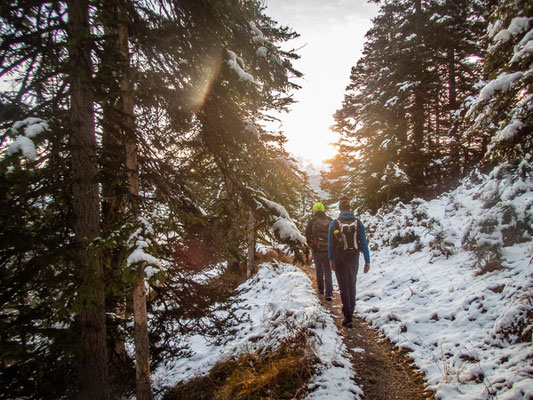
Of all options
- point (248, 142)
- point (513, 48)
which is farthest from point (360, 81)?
point (248, 142)

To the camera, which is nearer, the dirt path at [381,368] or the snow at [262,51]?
the dirt path at [381,368]

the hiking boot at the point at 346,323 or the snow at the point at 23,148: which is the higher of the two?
the snow at the point at 23,148

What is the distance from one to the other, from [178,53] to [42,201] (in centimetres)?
318

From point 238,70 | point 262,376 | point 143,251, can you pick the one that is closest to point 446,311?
point 262,376

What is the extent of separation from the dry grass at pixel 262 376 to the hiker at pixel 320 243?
3.10 m

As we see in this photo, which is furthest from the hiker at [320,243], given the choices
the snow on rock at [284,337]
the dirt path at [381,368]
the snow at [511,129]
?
the snow at [511,129]

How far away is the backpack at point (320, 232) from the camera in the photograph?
7488 mm

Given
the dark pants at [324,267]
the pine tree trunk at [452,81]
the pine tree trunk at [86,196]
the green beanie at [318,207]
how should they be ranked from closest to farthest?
the pine tree trunk at [86,196] < the dark pants at [324,267] < the green beanie at [318,207] < the pine tree trunk at [452,81]

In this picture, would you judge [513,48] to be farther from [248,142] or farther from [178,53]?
[178,53]

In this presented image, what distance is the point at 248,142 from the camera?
4629mm

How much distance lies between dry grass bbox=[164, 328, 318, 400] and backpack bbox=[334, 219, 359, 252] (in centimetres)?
200

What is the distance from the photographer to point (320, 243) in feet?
24.6

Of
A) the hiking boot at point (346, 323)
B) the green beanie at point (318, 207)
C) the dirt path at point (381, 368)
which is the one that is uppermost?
the green beanie at point (318, 207)

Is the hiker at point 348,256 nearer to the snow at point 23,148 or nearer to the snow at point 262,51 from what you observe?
the snow at point 262,51
